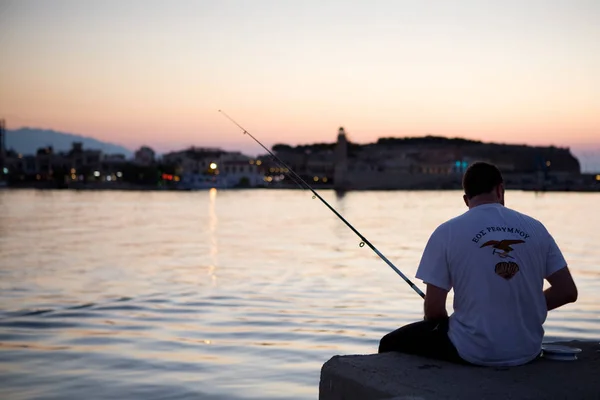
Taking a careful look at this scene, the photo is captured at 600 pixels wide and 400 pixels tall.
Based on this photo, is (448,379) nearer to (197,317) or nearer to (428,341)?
(428,341)

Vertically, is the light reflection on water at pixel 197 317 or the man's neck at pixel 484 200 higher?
the man's neck at pixel 484 200

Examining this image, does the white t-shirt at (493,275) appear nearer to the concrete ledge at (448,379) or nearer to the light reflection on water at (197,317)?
the concrete ledge at (448,379)

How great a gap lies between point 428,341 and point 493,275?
1.56 ft

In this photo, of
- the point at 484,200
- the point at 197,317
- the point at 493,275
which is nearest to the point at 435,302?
the point at 493,275

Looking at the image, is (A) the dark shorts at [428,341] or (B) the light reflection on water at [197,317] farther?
(B) the light reflection on water at [197,317]

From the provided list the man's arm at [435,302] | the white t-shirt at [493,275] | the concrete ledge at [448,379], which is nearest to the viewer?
the concrete ledge at [448,379]

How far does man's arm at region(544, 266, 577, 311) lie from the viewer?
3.97 metres

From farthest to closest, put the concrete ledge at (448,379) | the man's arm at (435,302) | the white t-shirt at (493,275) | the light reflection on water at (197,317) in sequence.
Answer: the light reflection on water at (197,317)
the man's arm at (435,302)
the white t-shirt at (493,275)
the concrete ledge at (448,379)

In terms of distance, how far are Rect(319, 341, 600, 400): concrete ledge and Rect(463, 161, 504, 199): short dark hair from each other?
0.80 meters

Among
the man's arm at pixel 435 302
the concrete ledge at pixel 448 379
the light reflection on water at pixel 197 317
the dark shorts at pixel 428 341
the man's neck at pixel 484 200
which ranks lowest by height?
the light reflection on water at pixel 197 317

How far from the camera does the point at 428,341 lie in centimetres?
400

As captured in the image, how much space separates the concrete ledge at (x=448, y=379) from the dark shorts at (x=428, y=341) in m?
0.04

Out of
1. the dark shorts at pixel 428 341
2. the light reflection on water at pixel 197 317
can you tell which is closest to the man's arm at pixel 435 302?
the dark shorts at pixel 428 341

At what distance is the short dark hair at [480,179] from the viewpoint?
153 inches
